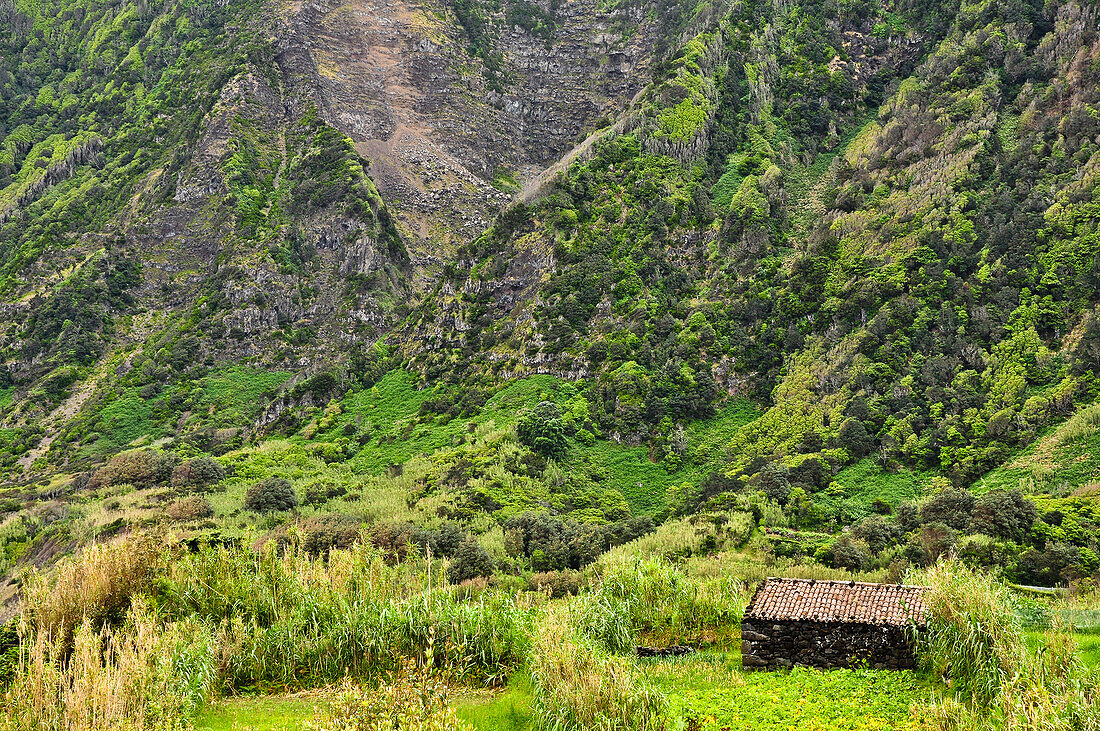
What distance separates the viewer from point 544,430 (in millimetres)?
63969

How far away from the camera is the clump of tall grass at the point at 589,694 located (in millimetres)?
15523

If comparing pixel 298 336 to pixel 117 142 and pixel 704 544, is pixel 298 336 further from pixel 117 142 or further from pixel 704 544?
pixel 704 544

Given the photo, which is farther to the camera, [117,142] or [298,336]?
[117,142]

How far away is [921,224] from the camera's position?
63.5 m

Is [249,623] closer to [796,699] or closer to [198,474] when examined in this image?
[796,699]

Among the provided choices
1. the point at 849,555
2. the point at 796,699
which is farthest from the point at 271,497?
the point at 796,699

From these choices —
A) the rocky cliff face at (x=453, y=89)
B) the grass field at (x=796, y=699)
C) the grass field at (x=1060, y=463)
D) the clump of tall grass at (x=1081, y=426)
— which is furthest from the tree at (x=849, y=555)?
the rocky cliff face at (x=453, y=89)

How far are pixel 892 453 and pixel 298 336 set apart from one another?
227ft

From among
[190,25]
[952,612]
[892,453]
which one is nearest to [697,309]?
[892,453]

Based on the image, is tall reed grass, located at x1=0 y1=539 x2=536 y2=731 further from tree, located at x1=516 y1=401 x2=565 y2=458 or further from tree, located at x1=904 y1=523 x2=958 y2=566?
tree, located at x1=516 y1=401 x2=565 y2=458

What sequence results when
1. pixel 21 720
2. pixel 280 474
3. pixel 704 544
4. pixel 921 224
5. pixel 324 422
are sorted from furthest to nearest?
pixel 324 422 → pixel 280 474 → pixel 921 224 → pixel 704 544 → pixel 21 720

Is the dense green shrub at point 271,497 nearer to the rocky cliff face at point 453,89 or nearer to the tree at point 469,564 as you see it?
the tree at point 469,564

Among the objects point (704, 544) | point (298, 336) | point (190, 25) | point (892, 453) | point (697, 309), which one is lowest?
point (704, 544)

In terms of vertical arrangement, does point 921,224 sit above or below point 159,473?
above
